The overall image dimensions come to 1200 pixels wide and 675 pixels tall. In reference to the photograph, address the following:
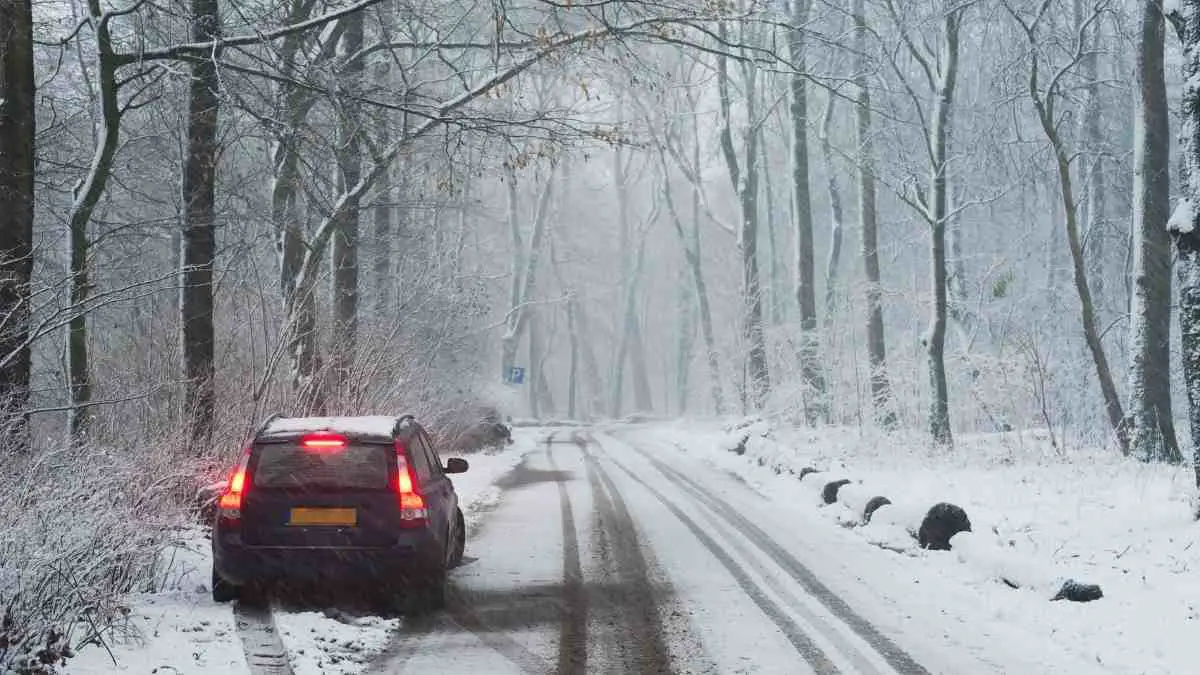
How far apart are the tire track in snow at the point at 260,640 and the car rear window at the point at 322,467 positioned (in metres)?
0.97

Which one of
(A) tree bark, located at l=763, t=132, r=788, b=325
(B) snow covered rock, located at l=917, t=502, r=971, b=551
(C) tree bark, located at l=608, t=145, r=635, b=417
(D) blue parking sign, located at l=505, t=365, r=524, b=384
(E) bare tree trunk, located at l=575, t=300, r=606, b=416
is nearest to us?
(B) snow covered rock, located at l=917, t=502, r=971, b=551

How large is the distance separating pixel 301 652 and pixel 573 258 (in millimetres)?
57221

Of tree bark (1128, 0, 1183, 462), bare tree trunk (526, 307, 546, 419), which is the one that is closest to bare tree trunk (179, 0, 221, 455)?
tree bark (1128, 0, 1183, 462)

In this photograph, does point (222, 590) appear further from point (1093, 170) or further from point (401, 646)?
point (1093, 170)

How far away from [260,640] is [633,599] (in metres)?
3.20

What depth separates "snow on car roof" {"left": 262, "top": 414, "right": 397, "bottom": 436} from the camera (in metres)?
9.23

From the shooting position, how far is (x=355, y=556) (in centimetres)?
884

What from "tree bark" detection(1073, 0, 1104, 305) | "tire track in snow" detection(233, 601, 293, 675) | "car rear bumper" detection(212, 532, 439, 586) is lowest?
"tire track in snow" detection(233, 601, 293, 675)

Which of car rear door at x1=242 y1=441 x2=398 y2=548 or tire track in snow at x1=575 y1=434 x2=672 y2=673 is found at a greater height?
car rear door at x1=242 y1=441 x2=398 y2=548

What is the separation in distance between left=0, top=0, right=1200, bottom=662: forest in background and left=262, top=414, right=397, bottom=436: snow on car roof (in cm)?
116

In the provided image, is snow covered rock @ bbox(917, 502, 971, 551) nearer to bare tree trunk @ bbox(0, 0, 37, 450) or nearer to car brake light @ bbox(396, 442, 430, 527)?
car brake light @ bbox(396, 442, 430, 527)

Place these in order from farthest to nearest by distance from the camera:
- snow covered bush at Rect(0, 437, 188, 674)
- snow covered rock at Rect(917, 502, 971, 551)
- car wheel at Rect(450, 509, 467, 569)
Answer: snow covered rock at Rect(917, 502, 971, 551), car wheel at Rect(450, 509, 467, 569), snow covered bush at Rect(0, 437, 188, 674)

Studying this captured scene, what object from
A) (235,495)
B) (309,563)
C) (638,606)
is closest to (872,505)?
(638,606)

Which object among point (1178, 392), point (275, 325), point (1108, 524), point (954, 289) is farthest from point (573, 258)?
point (1108, 524)
